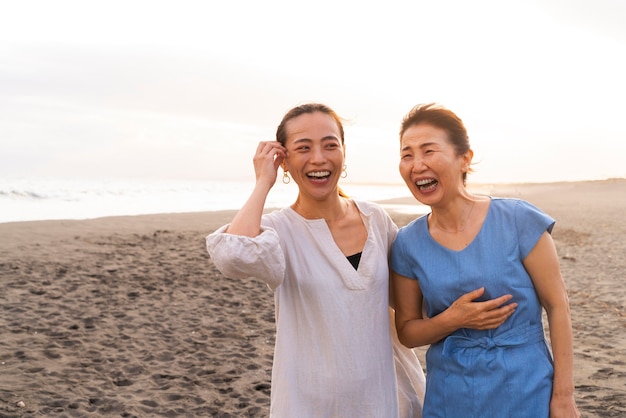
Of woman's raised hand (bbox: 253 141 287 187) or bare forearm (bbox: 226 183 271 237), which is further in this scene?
woman's raised hand (bbox: 253 141 287 187)

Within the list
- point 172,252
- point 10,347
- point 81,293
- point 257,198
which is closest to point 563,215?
point 172,252

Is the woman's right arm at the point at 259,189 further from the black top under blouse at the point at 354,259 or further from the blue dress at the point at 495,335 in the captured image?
the blue dress at the point at 495,335

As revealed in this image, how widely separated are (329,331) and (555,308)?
818 mm

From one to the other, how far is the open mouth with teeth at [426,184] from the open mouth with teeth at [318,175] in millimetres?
386

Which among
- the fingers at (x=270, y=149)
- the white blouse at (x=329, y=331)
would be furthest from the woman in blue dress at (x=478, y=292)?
the fingers at (x=270, y=149)

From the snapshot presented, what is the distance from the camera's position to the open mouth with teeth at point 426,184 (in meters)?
2.13

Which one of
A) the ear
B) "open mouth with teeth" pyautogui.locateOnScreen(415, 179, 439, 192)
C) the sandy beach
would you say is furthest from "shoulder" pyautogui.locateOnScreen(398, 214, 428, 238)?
the sandy beach

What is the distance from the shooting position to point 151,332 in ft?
20.8

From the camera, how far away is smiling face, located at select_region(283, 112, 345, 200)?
91.1 inches

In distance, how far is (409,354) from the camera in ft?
8.05

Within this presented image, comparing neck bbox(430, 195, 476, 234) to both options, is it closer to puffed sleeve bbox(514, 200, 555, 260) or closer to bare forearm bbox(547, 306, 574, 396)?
puffed sleeve bbox(514, 200, 555, 260)

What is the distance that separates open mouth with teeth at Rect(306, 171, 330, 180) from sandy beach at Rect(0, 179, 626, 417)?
2.78 metres

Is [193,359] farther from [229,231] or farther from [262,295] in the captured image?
[229,231]

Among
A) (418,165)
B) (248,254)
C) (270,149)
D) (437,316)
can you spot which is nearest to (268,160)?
(270,149)
